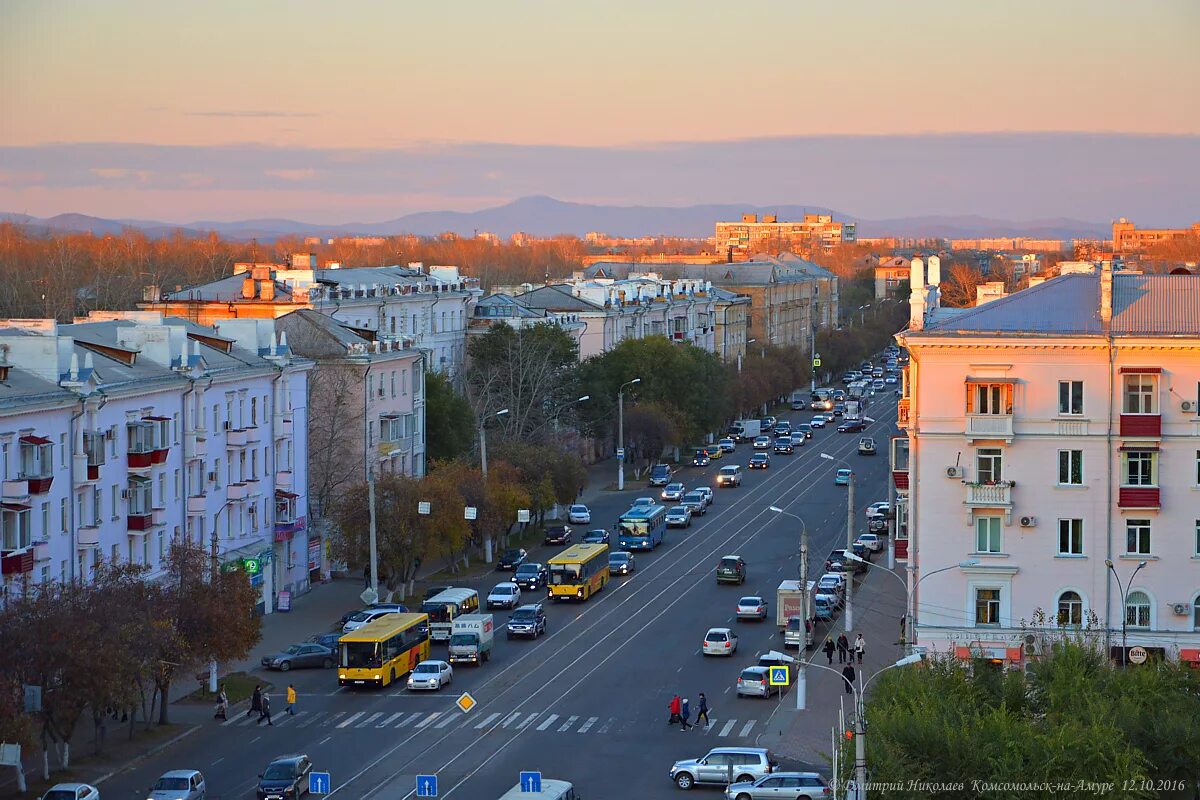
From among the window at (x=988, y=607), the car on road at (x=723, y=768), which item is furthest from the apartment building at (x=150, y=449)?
the window at (x=988, y=607)

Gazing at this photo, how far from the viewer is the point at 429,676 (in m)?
54.8

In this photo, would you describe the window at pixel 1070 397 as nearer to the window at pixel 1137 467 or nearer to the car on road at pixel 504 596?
the window at pixel 1137 467

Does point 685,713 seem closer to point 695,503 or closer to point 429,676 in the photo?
point 429,676

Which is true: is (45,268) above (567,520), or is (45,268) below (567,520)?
above

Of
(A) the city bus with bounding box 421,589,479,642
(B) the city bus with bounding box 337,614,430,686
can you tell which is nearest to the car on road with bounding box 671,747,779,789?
(B) the city bus with bounding box 337,614,430,686

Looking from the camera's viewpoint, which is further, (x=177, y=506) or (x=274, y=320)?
(x=274, y=320)

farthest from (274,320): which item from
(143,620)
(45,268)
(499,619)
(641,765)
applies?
(45,268)

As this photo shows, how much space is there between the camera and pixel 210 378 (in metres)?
64.4

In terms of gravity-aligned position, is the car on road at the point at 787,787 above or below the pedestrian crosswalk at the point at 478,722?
above

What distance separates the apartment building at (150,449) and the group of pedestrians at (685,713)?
1675 centimetres

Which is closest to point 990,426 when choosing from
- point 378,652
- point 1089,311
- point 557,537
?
point 1089,311

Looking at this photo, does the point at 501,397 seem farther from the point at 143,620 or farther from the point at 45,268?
the point at 45,268

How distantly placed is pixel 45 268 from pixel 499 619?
102754mm

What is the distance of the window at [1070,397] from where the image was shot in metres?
51.5
